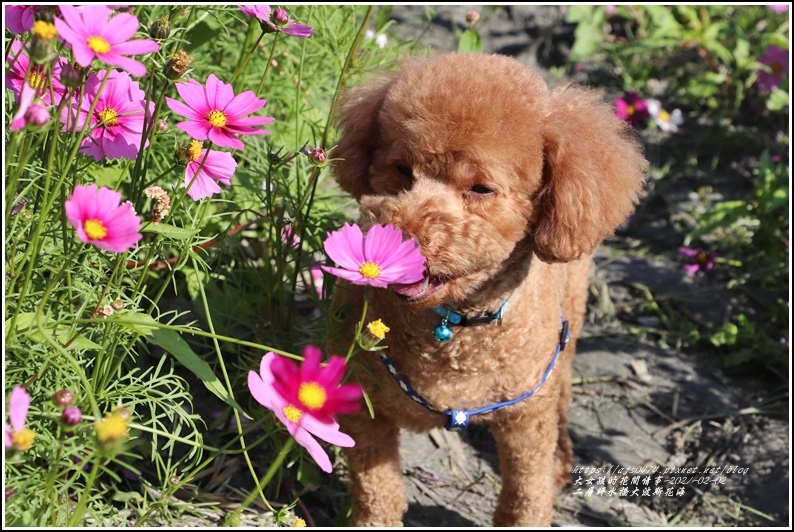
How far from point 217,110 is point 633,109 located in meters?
2.86

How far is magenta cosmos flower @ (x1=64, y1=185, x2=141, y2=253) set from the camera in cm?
120

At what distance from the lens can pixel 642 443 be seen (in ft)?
9.23

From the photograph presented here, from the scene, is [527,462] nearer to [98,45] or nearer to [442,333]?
[442,333]

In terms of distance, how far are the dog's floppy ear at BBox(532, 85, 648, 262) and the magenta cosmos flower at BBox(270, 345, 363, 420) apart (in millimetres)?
798

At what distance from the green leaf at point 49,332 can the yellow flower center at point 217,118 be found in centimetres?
44

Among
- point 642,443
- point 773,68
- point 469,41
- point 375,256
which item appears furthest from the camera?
point 773,68

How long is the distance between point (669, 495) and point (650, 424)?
1.09 feet

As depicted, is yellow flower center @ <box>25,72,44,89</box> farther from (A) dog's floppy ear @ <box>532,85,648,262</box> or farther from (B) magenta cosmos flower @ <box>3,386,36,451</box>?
(A) dog's floppy ear @ <box>532,85,648,262</box>

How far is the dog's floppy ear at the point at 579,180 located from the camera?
1.84 metres

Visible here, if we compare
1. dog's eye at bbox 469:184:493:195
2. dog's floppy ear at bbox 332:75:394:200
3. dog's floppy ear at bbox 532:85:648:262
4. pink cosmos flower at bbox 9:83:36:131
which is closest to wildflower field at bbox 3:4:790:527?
pink cosmos flower at bbox 9:83:36:131

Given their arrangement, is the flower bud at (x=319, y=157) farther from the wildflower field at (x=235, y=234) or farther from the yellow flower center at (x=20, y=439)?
the yellow flower center at (x=20, y=439)

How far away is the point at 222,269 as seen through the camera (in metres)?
2.38

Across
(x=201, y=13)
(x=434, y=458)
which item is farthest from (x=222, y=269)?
(x=434, y=458)

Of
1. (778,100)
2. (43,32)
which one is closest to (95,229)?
(43,32)
